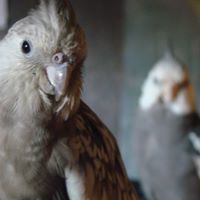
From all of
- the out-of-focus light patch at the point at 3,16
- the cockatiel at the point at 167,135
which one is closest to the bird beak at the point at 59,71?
the out-of-focus light patch at the point at 3,16

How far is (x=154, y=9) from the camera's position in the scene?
2.25 meters

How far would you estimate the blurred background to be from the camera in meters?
2.14

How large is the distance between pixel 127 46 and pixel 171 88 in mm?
352

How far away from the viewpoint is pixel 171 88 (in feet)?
6.52

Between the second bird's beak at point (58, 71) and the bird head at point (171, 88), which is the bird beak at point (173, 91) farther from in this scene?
the second bird's beak at point (58, 71)

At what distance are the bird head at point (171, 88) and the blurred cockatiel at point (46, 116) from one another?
3.76ft

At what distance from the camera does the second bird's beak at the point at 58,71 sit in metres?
0.71

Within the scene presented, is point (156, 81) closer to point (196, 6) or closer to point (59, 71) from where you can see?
point (196, 6)

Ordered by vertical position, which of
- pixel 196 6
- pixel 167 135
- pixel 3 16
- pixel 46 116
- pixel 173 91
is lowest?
pixel 167 135

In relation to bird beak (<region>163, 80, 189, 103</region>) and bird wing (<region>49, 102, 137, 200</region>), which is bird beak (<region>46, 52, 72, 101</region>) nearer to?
bird wing (<region>49, 102, 137, 200</region>)

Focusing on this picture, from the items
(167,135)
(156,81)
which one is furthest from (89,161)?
(156,81)

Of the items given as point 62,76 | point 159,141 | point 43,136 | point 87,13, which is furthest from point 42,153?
point 87,13

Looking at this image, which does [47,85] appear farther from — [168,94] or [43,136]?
[168,94]

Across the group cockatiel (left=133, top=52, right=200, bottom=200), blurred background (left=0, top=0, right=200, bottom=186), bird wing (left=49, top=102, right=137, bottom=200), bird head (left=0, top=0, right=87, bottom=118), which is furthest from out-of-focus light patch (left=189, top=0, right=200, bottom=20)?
bird head (left=0, top=0, right=87, bottom=118)
